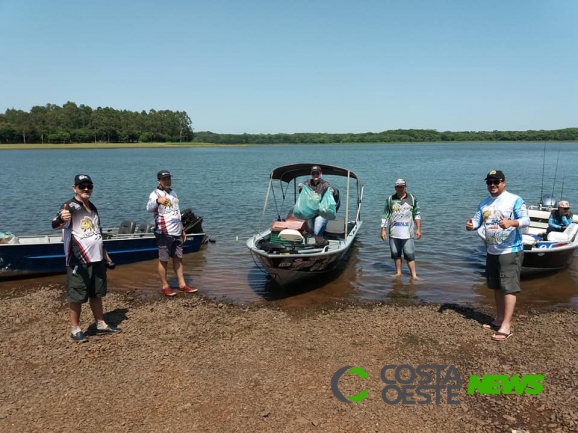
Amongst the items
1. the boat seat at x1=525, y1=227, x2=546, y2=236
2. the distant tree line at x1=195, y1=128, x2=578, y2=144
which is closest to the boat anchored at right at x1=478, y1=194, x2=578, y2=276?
the boat seat at x1=525, y1=227, x2=546, y2=236

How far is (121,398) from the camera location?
4.46m

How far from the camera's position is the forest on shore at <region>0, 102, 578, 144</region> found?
103438 millimetres

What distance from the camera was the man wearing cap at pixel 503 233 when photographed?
213 inches

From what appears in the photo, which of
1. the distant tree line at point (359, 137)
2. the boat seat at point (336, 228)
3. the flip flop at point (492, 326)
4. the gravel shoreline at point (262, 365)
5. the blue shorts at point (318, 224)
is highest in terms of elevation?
the distant tree line at point (359, 137)

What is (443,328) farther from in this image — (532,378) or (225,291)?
(225,291)

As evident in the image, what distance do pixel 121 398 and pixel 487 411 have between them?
362 cm

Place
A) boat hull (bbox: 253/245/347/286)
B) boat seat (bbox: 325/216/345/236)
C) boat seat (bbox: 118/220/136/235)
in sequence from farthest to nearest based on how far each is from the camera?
boat seat (bbox: 118/220/136/235) < boat seat (bbox: 325/216/345/236) < boat hull (bbox: 253/245/347/286)

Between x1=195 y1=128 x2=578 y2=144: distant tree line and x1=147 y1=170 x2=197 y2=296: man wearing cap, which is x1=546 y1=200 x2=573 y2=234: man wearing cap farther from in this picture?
x1=195 y1=128 x2=578 y2=144: distant tree line

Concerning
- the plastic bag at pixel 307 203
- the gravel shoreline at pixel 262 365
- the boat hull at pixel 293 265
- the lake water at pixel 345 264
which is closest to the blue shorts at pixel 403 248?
the lake water at pixel 345 264

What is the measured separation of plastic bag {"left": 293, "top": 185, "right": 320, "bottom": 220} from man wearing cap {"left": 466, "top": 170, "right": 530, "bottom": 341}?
3491 millimetres

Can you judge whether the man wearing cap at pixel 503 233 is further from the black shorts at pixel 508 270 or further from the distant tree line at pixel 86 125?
the distant tree line at pixel 86 125

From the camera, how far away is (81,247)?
5.43 m

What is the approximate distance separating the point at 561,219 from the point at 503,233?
575cm

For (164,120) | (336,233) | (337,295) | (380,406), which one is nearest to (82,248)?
(380,406)
